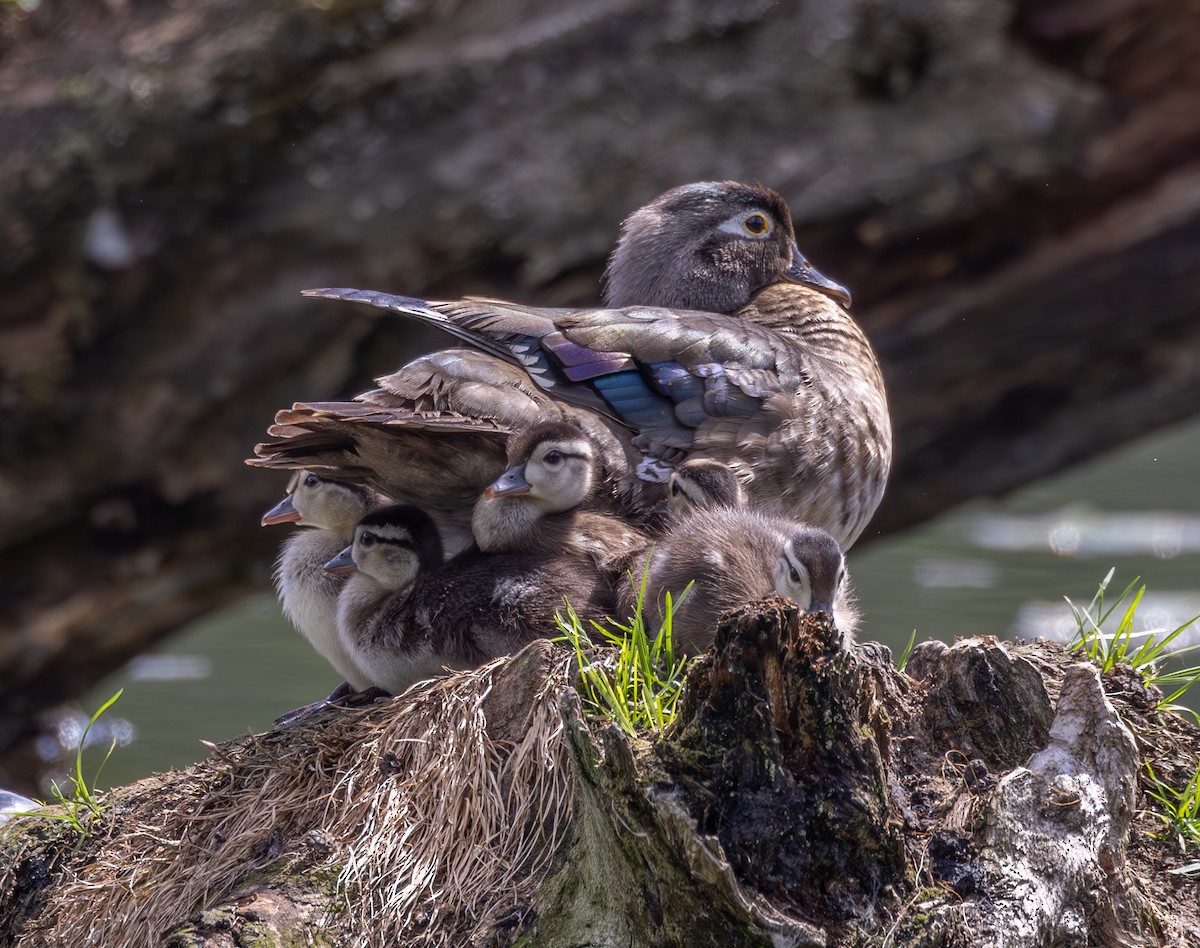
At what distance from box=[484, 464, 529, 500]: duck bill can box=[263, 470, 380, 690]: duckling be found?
0.44m

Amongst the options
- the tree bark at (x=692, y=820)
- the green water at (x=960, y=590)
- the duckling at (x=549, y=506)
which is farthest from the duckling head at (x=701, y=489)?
the green water at (x=960, y=590)

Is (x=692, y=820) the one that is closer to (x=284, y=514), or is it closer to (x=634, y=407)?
(x=634, y=407)

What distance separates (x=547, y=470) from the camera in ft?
10.2

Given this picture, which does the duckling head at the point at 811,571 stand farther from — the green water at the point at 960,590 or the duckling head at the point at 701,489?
the green water at the point at 960,590

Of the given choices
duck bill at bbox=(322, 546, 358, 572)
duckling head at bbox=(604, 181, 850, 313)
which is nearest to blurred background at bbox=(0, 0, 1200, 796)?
duckling head at bbox=(604, 181, 850, 313)

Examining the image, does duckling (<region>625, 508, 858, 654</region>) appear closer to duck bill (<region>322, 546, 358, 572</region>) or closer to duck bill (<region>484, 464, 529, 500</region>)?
duck bill (<region>484, 464, 529, 500</region>)

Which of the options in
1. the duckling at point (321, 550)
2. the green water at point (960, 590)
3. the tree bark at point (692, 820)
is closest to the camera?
the tree bark at point (692, 820)

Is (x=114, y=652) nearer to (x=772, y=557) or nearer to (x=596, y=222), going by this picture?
(x=596, y=222)

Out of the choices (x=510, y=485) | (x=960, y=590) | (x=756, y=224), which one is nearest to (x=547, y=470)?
(x=510, y=485)

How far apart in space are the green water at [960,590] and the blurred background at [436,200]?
4.98 feet

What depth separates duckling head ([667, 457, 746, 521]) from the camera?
10.3 feet

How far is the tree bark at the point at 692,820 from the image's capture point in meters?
2.11

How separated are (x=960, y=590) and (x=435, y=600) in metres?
6.82

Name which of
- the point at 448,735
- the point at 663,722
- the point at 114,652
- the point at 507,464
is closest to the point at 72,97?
the point at 114,652
